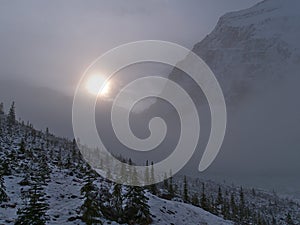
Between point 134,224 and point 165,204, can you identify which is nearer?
point 134,224

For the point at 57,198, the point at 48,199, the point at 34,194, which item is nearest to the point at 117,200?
the point at 57,198

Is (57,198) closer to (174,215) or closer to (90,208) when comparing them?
(90,208)

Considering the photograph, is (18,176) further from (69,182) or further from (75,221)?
(75,221)

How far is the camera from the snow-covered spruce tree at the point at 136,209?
154 feet

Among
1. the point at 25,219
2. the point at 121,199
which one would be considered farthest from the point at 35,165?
the point at 25,219

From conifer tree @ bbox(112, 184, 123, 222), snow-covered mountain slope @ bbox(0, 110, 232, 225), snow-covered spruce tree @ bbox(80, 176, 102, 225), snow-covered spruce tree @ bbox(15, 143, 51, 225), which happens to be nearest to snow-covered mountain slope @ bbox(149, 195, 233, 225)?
snow-covered mountain slope @ bbox(0, 110, 232, 225)

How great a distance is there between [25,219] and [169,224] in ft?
83.4

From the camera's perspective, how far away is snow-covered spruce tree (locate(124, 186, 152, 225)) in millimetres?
46906

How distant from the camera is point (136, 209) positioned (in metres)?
47.6

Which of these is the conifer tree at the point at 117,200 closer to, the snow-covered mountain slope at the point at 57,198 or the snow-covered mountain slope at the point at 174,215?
the snow-covered mountain slope at the point at 57,198

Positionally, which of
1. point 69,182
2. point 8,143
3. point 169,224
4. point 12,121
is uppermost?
point 12,121

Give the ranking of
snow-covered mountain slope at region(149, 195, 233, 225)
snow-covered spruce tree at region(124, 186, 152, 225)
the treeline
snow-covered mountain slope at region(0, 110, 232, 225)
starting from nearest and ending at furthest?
the treeline → snow-covered mountain slope at region(0, 110, 232, 225) → snow-covered spruce tree at region(124, 186, 152, 225) → snow-covered mountain slope at region(149, 195, 233, 225)

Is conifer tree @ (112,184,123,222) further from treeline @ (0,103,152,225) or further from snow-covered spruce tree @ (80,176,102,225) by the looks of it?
snow-covered spruce tree @ (80,176,102,225)

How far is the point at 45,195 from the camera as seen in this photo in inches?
1845
